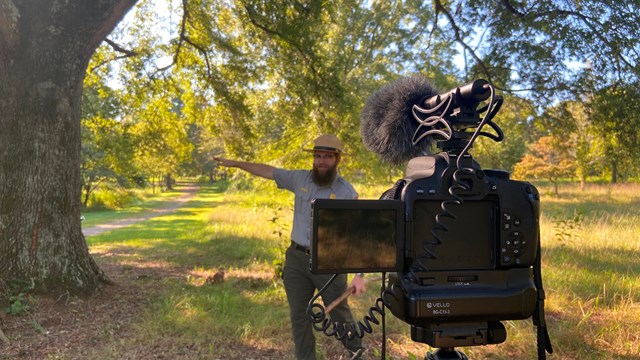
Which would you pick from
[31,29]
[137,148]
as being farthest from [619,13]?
[137,148]

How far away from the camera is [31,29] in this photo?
5.06m

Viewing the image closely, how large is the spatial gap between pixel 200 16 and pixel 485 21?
5784 millimetres

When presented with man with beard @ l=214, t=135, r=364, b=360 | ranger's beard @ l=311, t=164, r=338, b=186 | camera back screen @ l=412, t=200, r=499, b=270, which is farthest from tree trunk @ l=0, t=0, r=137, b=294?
camera back screen @ l=412, t=200, r=499, b=270

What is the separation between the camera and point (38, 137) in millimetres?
5059

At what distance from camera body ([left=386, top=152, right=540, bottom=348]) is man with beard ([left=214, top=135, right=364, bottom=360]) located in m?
2.15

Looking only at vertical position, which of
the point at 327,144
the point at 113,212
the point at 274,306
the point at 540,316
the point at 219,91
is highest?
the point at 219,91

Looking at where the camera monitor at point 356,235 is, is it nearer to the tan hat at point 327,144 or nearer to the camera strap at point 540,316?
the camera strap at point 540,316

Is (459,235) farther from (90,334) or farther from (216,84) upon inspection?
(216,84)

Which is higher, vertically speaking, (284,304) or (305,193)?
(305,193)

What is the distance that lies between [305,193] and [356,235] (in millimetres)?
2397

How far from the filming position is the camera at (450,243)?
52.4 inches

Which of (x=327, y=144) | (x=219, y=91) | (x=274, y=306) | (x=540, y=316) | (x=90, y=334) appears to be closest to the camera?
(x=540, y=316)

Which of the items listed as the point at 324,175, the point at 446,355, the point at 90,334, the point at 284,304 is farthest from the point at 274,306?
the point at 446,355

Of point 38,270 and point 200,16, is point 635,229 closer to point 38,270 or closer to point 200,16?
point 200,16
